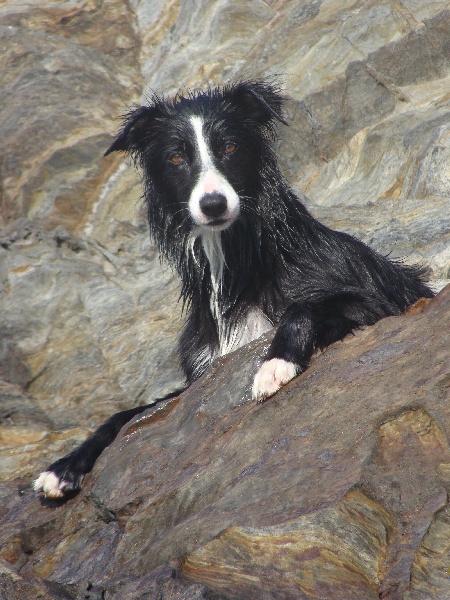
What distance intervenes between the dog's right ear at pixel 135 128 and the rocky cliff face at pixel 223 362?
2.23m

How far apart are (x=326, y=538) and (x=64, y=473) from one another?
2893 mm

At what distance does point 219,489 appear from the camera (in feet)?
14.9

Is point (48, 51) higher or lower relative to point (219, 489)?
higher

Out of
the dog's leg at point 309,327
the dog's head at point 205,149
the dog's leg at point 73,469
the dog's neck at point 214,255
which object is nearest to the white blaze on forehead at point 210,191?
the dog's head at point 205,149

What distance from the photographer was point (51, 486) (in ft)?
19.6

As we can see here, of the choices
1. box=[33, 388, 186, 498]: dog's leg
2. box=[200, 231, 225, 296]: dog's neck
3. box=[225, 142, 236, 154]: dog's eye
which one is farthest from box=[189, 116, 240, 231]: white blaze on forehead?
box=[33, 388, 186, 498]: dog's leg

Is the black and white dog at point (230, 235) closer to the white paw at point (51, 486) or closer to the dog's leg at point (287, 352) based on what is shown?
the white paw at point (51, 486)

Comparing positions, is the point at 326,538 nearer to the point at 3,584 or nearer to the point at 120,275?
the point at 3,584

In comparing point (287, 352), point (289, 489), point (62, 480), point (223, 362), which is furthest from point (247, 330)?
point (289, 489)

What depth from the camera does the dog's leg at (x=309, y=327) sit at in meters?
4.99

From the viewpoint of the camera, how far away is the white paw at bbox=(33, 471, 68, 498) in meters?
5.97

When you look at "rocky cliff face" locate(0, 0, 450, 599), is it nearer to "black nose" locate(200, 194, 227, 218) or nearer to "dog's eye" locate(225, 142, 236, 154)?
"black nose" locate(200, 194, 227, 218)

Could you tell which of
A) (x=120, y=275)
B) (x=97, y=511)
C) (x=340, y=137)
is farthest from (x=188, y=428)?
(x=340, y=137)

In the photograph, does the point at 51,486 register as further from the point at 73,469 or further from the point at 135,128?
the point at 135,128
